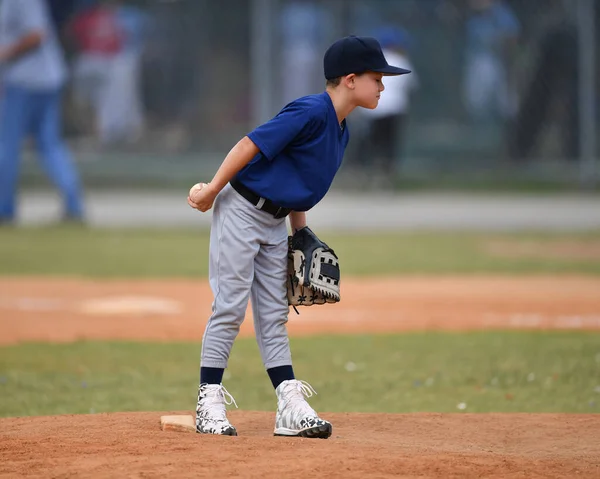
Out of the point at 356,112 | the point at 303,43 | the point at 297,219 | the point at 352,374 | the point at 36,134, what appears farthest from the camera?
the point at 356,112

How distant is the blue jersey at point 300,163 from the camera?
195 inches

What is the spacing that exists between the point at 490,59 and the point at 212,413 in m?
13.3

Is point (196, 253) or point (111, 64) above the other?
point (111, 64)

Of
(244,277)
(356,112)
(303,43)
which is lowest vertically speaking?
(244,277)

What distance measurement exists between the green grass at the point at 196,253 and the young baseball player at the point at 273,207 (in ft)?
20.4

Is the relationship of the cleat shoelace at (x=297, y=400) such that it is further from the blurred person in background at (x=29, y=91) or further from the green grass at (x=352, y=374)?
the blurred person in background at (x=29, y=91)

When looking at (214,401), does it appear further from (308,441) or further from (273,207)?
(273,207)

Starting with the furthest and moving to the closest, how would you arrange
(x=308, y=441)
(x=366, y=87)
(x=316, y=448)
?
(x=366, y=87)
(x=308, y=441)
(x=316, y=448)

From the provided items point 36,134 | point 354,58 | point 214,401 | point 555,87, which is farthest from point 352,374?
point 555,87

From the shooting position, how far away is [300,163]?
5004 millimetres

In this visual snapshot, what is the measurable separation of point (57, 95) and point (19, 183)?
5299 mm

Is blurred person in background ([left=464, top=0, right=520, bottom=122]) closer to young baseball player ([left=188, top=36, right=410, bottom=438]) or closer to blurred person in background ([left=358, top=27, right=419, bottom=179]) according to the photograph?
blurred person in background ([left=358, top=27, right=419, bottom=179])

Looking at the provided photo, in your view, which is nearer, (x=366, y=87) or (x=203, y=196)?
(x=203, y=196)

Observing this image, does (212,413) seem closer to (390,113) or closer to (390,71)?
(390,71)
